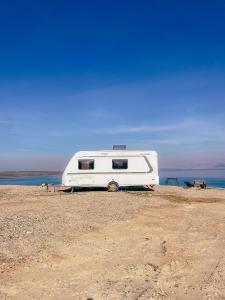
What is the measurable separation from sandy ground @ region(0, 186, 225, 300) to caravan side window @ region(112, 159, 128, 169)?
10.2 m

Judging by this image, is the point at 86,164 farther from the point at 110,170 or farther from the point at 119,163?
the point at 119,163

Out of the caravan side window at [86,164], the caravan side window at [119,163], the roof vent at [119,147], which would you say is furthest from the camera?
the roof vent at [119,147]

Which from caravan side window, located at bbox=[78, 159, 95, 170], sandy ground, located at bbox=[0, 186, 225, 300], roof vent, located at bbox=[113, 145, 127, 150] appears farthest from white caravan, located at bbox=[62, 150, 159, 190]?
sandy ground, located at bbox=[0, 186, 225, 300]

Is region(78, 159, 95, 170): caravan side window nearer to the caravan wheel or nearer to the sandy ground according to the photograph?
the caravan wheel

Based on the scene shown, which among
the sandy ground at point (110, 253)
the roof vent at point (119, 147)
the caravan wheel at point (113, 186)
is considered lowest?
the sandy ground at point (110, 253)

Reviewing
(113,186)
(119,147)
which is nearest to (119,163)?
(119,147)

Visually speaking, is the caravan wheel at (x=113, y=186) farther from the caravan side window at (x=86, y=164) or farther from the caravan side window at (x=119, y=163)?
the caravan side window at (x=86, y=164)

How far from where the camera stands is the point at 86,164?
98.0 feet

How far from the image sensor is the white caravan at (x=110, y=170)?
29.7 meters

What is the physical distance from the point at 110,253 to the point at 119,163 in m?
18.8

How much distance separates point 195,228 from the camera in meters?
15.3

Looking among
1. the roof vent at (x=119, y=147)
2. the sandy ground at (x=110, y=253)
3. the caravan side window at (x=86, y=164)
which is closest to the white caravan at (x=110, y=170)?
the caravan side window at (x=86, y=164)

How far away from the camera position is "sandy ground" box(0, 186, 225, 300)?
845cm

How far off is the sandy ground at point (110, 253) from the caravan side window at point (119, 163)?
33.6 ft
